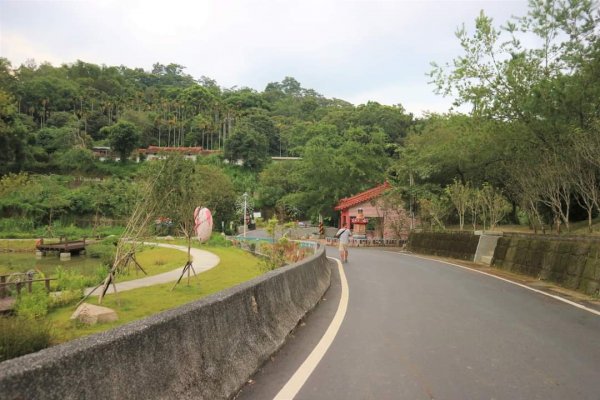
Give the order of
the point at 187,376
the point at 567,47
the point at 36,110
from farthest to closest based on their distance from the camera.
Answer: the point at 36,110 → the point at 567,47 → the point at 187,376

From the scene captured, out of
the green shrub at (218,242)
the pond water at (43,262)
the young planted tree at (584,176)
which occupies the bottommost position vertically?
the pond water at (43,262)

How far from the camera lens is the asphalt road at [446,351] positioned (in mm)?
4988

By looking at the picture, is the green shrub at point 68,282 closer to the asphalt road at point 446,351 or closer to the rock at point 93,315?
the rock at point 93,315

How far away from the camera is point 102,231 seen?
202ft

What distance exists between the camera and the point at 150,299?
17.2 metres

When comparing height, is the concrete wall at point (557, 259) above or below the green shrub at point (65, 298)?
above

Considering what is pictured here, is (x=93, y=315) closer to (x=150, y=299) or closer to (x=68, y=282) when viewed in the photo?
(x=150, y=299)

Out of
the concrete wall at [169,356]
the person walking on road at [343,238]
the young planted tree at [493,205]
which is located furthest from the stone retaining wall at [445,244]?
Result: the concrete wall at [169,356]

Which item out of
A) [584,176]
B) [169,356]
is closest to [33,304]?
[169,356]

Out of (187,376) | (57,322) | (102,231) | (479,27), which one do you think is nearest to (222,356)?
(187,376)

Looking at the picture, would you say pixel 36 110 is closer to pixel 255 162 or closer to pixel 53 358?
pixel 255 162

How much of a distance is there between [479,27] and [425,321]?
62.7 feet

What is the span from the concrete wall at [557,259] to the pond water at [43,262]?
24.2 metres

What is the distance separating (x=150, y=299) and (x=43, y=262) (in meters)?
25.0
